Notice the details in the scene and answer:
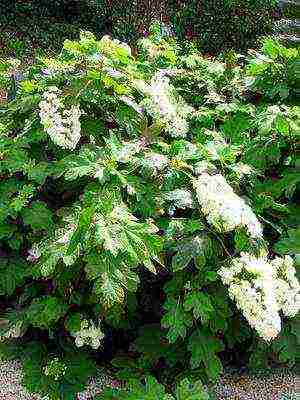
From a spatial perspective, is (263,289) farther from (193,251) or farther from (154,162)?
(154,162)

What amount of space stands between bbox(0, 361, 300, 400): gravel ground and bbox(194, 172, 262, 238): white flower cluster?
0.71 meters

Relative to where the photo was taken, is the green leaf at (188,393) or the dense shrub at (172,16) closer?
the green leaf at (188,393)

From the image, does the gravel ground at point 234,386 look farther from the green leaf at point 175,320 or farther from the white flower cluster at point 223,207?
the white flower cluster at point 223,207

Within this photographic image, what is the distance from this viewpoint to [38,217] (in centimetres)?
290

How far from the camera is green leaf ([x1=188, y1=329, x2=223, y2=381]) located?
2699mm

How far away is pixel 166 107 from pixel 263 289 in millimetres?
982

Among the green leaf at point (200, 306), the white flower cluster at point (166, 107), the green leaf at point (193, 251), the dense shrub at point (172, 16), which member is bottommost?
the dense shrub at point (172, 16)

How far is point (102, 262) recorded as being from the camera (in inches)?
97.4

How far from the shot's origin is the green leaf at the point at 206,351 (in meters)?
2.70

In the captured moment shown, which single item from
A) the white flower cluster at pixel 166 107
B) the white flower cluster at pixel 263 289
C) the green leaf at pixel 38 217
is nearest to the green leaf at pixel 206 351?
the white flower cluster at pixel 263 289

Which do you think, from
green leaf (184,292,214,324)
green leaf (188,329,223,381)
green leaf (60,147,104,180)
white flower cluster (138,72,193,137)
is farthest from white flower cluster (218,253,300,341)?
white flower cluster (138,72,193,137)

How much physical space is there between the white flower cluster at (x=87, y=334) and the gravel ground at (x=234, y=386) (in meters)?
0.27

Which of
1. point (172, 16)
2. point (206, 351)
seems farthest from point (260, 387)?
point (172, 16)

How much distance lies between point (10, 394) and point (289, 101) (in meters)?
1.86
